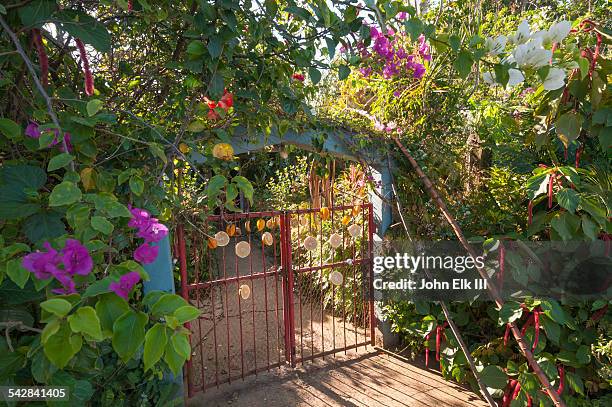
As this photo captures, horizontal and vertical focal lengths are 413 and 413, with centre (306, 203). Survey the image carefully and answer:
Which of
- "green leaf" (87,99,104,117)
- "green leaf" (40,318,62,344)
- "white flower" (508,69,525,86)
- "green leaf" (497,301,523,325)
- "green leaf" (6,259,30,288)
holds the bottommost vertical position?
"green leaf" (497,301,523,325)

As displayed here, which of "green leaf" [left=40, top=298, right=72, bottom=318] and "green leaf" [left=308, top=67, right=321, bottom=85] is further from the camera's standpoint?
"green leaf" [left=308, top=67, right=321, bottom=85]

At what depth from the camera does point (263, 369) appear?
3.81 metres

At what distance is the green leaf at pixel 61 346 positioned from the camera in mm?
548

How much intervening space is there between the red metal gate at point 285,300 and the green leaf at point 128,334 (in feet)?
8.00

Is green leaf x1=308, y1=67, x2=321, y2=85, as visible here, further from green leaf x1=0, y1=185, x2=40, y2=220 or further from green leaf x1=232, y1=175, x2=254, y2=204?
green leaf x1=0, y1=185, x2=40, y2=220

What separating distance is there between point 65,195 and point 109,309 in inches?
9.8

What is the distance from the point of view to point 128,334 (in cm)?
56

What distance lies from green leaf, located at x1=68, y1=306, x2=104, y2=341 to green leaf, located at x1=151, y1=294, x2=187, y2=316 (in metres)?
0.08

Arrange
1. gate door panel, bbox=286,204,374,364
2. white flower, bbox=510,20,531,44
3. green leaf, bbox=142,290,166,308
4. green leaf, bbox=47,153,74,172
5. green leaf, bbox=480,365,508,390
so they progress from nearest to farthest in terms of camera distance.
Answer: green leaf, bbox=142,290,166,308 → green leaf, bbox=47,153,74,172 → white flower, bbox=510,20,531,44 → green leaf, bbox=480,365,508,390 → gate door panel, bbox=286,204,374,364

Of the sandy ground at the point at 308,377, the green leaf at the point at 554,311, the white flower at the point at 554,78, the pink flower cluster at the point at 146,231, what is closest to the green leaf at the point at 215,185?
the pink flower cluster at the point at 146,231

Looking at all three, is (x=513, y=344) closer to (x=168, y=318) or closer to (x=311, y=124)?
(x=311, y=124)

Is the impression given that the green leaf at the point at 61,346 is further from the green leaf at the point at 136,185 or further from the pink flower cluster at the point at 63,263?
the green leaf at the point at 136,185

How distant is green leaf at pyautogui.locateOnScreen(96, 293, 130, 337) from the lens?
0.58 m

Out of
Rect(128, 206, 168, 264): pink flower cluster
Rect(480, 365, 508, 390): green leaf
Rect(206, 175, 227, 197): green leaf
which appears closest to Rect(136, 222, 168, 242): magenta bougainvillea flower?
Rect(128, 206, 168, 264): pink flower cluster
